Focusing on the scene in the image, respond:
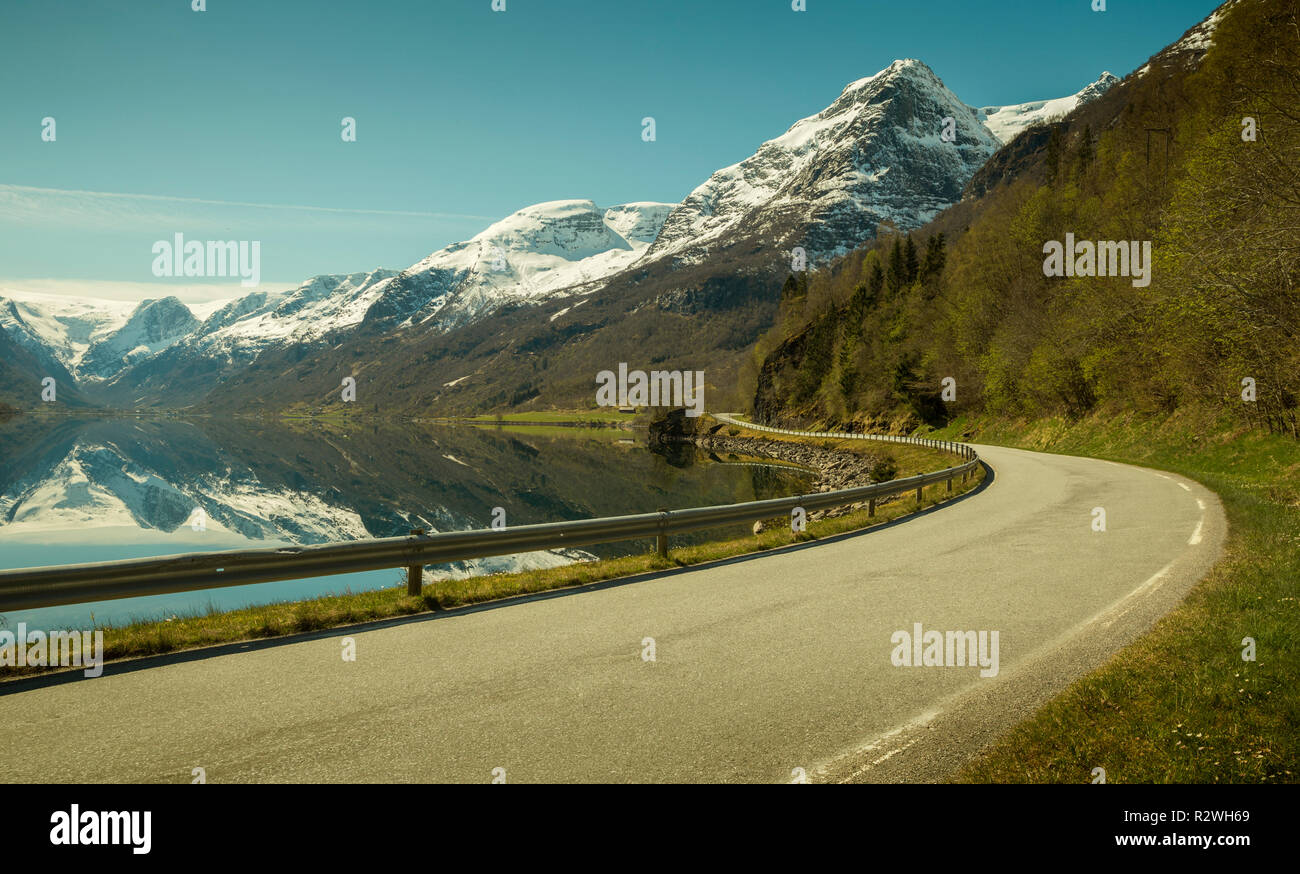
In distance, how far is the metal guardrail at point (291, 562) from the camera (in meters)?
7.11

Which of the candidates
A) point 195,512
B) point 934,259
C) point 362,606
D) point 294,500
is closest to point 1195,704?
point 362,606

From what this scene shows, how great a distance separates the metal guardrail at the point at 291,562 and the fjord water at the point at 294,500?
2.83m

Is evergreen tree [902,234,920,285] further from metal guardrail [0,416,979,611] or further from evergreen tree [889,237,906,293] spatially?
metal guardrail [0,416,979,611]

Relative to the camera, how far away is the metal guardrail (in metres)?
7.11

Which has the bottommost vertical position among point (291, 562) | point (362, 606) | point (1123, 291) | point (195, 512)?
point (195, 512)

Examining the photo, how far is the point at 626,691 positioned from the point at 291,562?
534cm

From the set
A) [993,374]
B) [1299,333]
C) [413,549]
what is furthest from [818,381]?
[413,549]

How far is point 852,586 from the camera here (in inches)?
403

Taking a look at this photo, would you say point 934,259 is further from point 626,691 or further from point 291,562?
point 626,691

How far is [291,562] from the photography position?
8.82 meters

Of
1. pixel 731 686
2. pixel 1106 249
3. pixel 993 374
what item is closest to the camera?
pixel 731 686

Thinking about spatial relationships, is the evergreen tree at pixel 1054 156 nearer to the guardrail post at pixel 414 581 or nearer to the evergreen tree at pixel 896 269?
the evergreen tree at pixel 896 269
